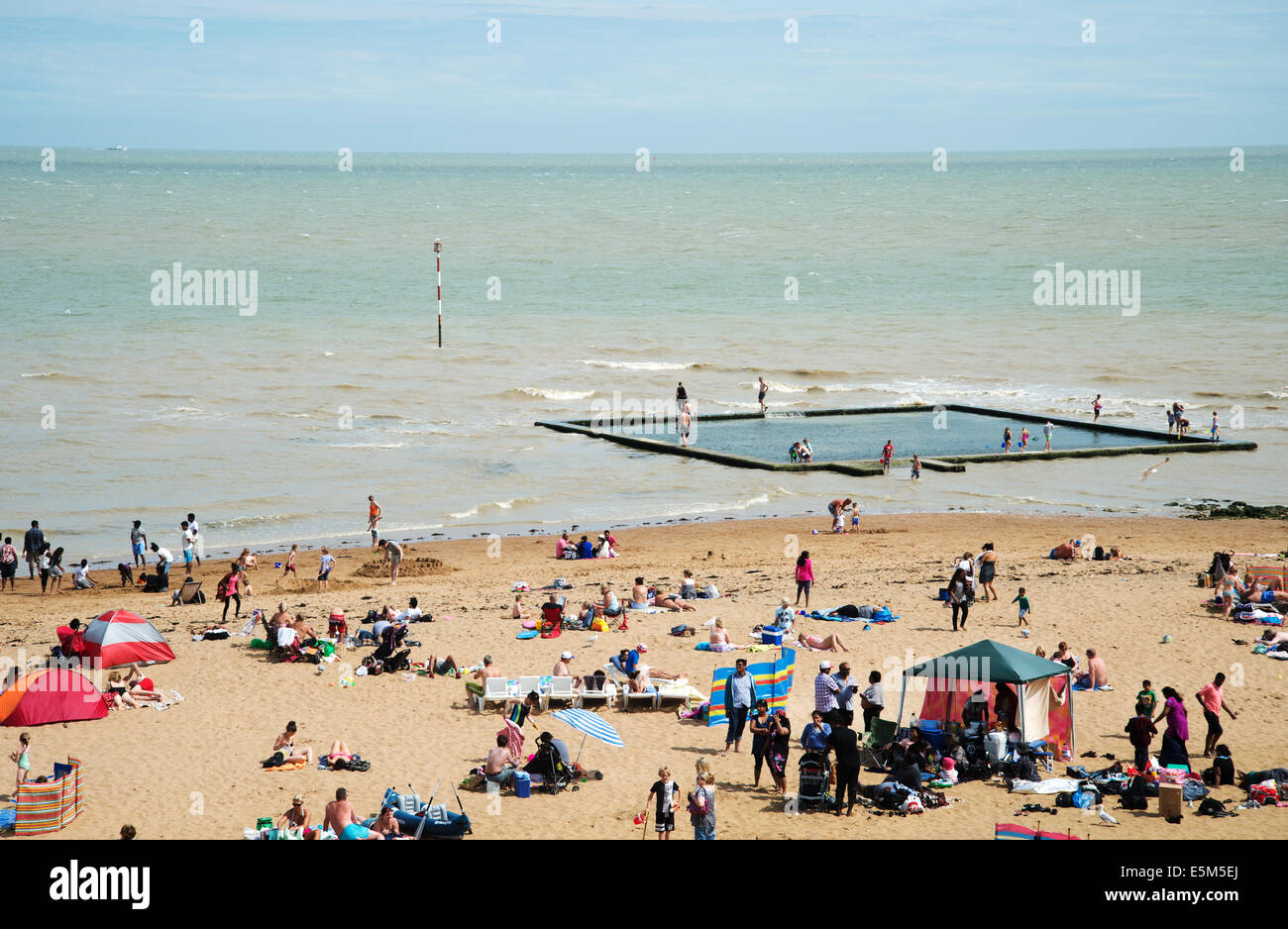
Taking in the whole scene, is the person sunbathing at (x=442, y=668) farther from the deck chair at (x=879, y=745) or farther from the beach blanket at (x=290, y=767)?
the deck chair at (x=879, y=745)

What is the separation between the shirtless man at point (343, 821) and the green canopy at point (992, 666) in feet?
21.5

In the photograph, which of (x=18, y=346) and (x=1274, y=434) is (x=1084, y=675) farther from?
(x=18, y=346)

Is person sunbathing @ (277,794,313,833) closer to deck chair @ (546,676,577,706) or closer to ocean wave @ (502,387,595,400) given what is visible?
deck chair @ (546,676,577,706)

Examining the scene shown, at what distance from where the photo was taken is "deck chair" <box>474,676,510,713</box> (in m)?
16.0

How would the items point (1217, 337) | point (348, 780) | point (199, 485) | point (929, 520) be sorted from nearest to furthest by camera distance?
point (348, 780), point (929, 520), point (199, 485), point (1217, 337)

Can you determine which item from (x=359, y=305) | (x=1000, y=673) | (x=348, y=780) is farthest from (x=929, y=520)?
(x=359, y=305)

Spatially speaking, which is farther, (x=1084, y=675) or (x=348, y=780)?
(x=1084, y=675)

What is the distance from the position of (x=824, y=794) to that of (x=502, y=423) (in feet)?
107

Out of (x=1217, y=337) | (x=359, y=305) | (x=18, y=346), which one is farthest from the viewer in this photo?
(x=359, y=305)

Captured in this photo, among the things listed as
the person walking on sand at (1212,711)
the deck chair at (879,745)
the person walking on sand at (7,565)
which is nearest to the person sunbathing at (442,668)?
the deck chair at (879,745)

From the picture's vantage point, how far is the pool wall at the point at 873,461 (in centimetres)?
3447

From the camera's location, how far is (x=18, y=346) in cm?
5938

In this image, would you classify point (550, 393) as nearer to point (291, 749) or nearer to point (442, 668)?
point (442, 668)
